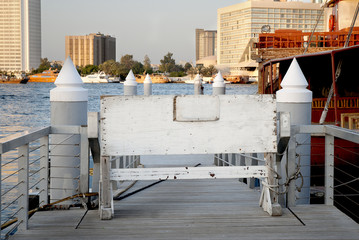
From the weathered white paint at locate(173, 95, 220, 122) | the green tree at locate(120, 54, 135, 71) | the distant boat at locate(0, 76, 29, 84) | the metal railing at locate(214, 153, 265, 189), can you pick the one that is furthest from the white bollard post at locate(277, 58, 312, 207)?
the green tree at locate(120, 54, 135, 71)

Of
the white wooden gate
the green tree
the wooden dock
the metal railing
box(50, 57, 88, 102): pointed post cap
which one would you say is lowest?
the wooden dock

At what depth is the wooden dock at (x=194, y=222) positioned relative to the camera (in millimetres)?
4164

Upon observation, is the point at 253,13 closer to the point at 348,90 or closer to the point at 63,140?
the point at 348,90

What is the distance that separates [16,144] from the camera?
3.89 metres

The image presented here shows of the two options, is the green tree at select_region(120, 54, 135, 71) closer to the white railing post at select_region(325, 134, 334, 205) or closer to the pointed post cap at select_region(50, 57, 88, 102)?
the pointed post cap at select_region(50, 57, 88, 102)

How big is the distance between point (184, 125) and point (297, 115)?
133cm

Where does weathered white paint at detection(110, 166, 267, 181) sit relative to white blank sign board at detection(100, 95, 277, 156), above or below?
below

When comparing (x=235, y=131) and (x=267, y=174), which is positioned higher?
(x=235, y=131)

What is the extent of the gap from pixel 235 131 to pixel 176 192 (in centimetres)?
179

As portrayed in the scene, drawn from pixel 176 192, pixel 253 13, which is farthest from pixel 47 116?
pixel 253 13

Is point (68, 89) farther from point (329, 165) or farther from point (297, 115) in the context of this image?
point (329, 165)

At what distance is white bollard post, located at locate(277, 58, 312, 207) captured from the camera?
5.06 metres

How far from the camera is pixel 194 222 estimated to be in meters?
4.51

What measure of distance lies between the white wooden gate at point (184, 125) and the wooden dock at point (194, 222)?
0.33 meters
